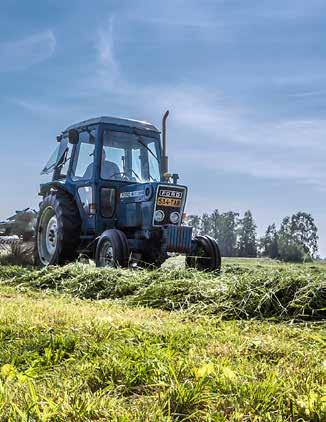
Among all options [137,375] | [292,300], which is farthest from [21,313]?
[292,300]

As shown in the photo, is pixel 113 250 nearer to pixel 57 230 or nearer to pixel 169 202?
pixel 169 202

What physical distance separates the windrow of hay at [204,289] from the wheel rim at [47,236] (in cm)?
320

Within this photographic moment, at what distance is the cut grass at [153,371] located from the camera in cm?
212

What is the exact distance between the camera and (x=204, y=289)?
5566mm

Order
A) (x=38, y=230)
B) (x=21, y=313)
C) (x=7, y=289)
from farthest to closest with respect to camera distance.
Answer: (x=38, y=230)
(x=7, y=289)
(x=21, y=313)

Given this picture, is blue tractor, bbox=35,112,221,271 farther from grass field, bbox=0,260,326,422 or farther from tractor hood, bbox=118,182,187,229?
grass field, bbox=0,260,326,422

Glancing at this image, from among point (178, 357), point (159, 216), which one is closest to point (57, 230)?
point (159, 216)

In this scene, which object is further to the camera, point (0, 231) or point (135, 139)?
point (0, 231)

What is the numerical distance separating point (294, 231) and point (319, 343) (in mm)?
40352

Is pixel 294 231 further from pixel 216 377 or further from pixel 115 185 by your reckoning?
pixel 216 377

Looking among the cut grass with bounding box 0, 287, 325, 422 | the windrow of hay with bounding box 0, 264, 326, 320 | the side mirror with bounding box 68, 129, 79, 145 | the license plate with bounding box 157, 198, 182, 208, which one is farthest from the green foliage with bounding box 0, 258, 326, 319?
the side mirror with bounding box 68, 129, 79, 145

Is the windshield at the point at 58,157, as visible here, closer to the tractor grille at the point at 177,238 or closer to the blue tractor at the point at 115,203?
the blue tractor at the point at 115,203

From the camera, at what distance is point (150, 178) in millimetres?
10383

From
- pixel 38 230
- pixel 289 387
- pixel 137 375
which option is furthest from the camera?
pixel 38 230
